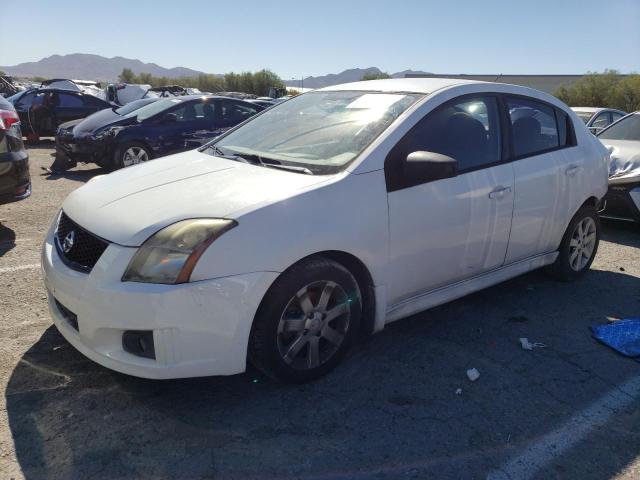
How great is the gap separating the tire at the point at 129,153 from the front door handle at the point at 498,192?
23.1 feet

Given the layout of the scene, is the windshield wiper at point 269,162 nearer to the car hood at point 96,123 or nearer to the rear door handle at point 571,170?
the rear door handle at point 571,170

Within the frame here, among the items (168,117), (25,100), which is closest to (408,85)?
(168,117)

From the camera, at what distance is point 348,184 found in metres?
2.92

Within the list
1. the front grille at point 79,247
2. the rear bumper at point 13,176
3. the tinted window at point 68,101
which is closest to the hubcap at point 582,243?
the front grille at point 79,247

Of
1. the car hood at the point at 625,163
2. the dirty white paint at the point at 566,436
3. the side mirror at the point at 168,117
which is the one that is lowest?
the dirty white paint at the point at 566,436

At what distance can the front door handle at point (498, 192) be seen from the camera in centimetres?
360

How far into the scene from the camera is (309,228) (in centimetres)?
270

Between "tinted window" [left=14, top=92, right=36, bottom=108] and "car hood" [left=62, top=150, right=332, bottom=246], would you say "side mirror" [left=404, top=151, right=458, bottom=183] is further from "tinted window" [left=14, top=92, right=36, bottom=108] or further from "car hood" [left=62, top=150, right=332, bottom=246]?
"tinted window" [left=14, top=92, right=36, bottom=108]

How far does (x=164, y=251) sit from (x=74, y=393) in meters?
0.97

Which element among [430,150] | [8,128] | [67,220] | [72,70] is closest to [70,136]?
[8,128]

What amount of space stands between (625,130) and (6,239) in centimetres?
788

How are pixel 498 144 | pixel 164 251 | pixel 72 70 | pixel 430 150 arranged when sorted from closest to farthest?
pixel 164 251, pixel 430 150, pixel 498 144, pixel 72 70

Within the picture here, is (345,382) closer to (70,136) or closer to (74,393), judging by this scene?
(74,393)

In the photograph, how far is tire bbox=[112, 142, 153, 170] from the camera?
9.26 m
